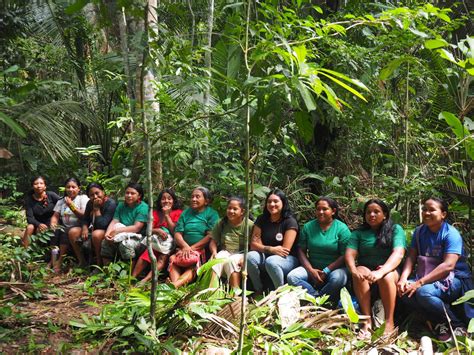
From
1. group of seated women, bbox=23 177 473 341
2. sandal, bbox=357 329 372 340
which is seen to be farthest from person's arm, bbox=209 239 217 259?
sandal, bbox=357 329 372 340

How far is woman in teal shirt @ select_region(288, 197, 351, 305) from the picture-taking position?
14.1 ft

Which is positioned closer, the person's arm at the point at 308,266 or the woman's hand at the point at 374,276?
the woman's hand at the point at 374,276

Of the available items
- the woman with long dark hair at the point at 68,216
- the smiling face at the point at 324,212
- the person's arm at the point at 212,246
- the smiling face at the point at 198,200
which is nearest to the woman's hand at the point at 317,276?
the smiling face at the point at 324,212

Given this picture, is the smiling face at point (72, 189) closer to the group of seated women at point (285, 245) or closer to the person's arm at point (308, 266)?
the group of seated women at point (285, 245)

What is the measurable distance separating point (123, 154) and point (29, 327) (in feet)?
11.2

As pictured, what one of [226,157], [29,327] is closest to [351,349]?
[29,327]

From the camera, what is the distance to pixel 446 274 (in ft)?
12.7

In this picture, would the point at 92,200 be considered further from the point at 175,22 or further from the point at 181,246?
the point at 175,22

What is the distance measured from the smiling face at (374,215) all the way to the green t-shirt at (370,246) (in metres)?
0.11

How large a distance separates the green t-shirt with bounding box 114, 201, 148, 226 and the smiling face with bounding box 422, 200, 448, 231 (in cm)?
283

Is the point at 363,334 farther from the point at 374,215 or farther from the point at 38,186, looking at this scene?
the point at 38,186

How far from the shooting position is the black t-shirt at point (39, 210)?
19.2 feet

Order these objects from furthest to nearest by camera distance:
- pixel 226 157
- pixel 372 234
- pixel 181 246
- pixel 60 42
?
pixel 60 42, pixel 226 157, pixel 181 246, pixel 372 234

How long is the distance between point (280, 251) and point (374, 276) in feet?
2.85
